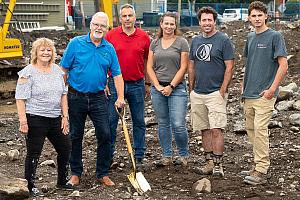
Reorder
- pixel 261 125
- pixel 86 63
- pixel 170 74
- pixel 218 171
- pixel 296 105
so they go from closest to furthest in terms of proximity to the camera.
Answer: pixel 86 63
pixel 261 125
pixel 218 171
pixel 170 74
pixel 296 105

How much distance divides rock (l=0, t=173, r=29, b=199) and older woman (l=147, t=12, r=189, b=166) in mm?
2017

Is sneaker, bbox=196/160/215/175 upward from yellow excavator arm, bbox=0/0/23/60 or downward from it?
downward

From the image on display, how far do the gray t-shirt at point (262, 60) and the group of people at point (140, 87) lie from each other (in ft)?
0.04

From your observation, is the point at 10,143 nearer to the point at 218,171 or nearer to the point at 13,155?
the point at 13,155

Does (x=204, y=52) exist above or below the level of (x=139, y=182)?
above

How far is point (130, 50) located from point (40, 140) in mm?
1723

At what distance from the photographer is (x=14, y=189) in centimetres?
643

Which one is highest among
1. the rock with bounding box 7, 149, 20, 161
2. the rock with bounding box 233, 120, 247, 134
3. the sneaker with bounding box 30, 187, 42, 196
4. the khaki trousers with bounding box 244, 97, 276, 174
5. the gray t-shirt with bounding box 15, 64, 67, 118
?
the gray t-shirt with bounding box 15, 64, 67, 118

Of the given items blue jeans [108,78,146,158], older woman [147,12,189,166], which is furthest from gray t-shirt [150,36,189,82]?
blue jeans [108,78,146,158]

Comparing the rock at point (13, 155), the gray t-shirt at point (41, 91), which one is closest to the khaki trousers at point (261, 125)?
the gray t-shirt at point (41, 91)

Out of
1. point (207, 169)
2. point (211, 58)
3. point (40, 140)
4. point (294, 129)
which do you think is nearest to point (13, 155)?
point (40, 140)

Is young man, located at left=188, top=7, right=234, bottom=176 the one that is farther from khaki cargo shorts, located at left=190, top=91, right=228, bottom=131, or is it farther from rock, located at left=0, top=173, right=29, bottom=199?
rock, located at left=0, top=173, right=29, bottom=199

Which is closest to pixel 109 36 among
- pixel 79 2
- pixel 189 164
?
pixel 189 164

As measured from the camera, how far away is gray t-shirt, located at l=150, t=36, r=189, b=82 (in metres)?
7.59
